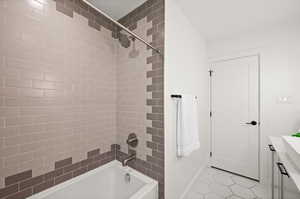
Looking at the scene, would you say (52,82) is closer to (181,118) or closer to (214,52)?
(181,118)

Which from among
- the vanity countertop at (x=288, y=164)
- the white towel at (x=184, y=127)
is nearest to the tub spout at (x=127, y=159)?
the white towel at (x=184, y=127)

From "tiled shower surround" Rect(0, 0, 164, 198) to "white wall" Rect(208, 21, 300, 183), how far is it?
1.83 metres

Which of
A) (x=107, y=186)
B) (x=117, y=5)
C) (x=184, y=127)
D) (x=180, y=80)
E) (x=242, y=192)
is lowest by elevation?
(x=242, y=192)

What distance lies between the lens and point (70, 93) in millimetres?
1345

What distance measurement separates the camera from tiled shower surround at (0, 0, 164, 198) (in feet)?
3.33

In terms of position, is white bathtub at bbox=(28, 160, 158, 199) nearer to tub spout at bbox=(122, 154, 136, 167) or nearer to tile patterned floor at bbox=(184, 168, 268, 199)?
tub spout at bbox=(122, 154, 136, 167)

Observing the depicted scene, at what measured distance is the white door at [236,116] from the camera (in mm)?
2131

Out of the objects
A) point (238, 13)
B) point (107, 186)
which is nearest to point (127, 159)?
point (107, 186)

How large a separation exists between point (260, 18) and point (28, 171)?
326 centimetres

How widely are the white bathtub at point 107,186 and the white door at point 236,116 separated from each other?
172cm

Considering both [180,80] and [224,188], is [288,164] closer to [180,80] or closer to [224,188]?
[224,188]

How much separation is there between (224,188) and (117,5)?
296 cm

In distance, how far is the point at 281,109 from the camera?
1.90 m

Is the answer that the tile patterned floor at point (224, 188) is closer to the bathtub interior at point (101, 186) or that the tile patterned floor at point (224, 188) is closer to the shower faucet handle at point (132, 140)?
the bathtub interior at point (101, 186)
